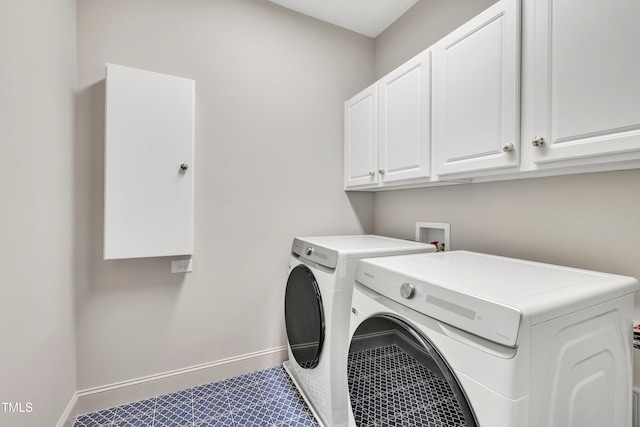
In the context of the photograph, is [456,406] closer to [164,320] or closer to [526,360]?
[526,360]

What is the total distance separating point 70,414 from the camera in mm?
1455

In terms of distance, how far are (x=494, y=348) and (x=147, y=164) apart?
1.69 metres

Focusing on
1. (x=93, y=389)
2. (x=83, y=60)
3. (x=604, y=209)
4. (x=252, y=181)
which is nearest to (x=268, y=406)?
(x=93, y=389)

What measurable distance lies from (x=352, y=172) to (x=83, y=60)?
1.72 meters

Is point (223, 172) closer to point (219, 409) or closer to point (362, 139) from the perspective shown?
point (362, 139)

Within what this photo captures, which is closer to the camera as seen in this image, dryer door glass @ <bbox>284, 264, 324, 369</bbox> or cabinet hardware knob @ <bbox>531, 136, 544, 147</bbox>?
cabinet hardware knob @ <bbox>531, 136, 544, 147</bbox>

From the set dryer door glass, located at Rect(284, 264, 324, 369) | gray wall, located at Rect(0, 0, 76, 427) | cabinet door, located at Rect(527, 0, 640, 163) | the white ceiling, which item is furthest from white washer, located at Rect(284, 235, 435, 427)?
the white ceiling

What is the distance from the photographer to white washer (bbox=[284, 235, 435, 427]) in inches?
52.6

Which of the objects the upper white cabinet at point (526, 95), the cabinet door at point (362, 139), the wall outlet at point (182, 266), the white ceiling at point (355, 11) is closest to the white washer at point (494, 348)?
the upper white cabinet at point (526, 95)

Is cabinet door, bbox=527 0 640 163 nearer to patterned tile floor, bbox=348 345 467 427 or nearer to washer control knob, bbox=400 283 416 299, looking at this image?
washer control knob, bbox=400 283 416 299

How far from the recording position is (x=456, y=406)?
28.6 inches

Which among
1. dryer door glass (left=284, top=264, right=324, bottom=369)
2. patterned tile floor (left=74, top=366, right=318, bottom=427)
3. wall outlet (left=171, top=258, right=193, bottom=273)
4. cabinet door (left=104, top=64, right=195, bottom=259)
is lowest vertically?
patterned tile floor (left=74, top=366, right=318, bottom=427)

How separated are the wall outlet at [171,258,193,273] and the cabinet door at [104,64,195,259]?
0.16m

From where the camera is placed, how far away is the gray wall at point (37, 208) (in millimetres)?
972
